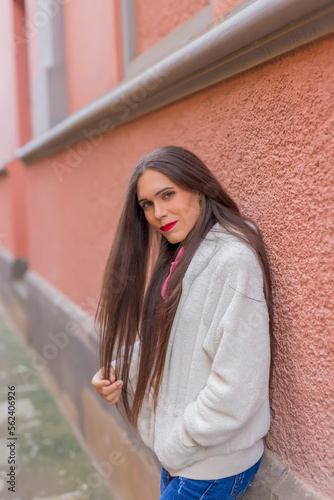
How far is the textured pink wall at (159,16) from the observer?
2446 mm

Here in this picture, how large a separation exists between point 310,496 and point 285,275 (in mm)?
620

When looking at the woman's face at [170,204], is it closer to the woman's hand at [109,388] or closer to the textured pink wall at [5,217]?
the woman's hand at [109,388]

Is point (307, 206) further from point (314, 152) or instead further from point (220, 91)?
point (220, 91)

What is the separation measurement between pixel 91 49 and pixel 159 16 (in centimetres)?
104

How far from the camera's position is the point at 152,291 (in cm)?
177

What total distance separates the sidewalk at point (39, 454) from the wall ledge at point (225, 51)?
89.6 inches

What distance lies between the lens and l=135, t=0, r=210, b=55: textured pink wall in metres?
2.45

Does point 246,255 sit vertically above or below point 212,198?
below

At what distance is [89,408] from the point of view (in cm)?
366

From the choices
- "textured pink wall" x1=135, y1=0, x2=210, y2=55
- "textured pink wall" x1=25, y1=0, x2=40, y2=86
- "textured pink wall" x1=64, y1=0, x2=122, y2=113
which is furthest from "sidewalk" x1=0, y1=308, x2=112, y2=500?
"textured pink wall" x1=25, y1=0, x2=40, y2=86

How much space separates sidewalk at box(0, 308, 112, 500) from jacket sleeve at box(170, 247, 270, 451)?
2.13 metres

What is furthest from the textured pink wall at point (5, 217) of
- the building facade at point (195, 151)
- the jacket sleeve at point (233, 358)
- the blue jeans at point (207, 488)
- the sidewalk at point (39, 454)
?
the jacket sleeve at point (233, 358)

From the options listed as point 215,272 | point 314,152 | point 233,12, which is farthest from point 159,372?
point 233,12

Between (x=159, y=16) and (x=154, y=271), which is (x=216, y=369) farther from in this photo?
(x=159, y=16)
